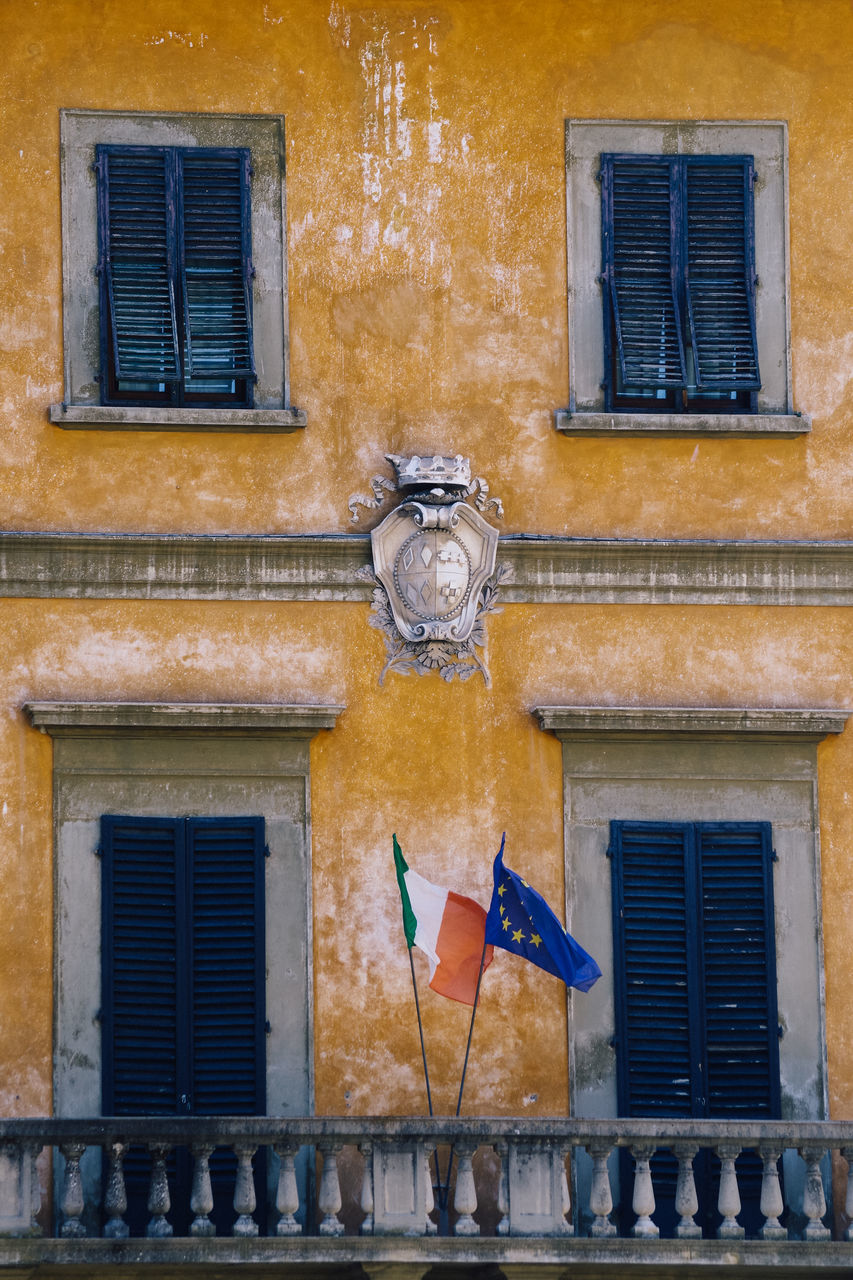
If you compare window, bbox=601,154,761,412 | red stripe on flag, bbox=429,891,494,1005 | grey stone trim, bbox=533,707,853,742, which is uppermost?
window, bbox=601,154,761,412

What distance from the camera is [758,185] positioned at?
15.4m

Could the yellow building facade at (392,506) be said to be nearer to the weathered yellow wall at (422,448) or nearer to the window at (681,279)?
the weathered yellow wall at (422,448)

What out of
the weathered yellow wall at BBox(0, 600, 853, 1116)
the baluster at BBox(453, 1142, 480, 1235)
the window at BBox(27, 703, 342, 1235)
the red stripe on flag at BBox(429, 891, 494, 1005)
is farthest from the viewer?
the weathered yellow wall at BBox(0, 600, 853, 1116)

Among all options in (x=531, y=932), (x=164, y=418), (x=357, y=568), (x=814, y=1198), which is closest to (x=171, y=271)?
(x=164, y=418)

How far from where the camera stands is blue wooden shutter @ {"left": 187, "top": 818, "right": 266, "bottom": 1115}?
14.3 m

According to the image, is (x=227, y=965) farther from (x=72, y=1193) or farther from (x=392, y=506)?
(x=392, y=506)

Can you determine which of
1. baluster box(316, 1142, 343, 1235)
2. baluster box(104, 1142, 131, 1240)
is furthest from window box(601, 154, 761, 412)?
baluster box(104, 1142, 131, 1240)

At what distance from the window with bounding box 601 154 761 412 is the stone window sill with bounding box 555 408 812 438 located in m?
0.21

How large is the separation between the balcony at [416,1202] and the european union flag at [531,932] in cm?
92

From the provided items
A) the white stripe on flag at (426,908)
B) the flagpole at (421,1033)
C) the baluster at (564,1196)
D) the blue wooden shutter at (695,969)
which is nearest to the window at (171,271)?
the white stripe on flag at (426,908)

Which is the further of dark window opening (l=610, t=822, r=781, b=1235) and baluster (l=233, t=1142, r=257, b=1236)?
dark window opening (l=610, t=822, r=781, b=1235)

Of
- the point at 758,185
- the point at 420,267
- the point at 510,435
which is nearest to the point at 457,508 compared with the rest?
the point at 510,435

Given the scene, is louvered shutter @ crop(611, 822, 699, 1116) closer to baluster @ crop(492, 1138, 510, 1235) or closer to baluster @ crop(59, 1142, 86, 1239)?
baluster @ crop(492, 1138, 510, 1235)

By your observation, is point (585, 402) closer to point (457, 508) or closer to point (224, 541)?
point (457, 508)
